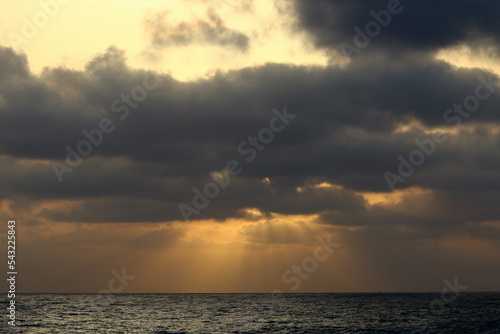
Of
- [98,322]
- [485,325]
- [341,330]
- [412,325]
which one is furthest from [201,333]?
[485,325]

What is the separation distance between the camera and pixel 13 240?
59938 millimetres

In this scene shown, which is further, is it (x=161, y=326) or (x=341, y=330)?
(x=161, y=326)

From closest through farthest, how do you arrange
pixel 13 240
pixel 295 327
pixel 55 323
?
pixel 13 240, pixel 295 327, pixel 55 323

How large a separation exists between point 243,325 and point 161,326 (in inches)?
616

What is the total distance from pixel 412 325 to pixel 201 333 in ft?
136

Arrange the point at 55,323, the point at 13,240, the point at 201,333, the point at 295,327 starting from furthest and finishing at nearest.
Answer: the point at 55,323, the point at 295,327, the point at 201,333, the point at 13,240

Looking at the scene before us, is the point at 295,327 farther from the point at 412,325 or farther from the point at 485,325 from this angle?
the point at 485,325

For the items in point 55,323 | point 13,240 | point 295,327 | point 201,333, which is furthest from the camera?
point 55,323

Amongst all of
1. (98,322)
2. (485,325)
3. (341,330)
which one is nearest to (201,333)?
(341,330)

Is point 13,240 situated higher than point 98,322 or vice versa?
point 13,240

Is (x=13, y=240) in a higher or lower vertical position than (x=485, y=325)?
higher

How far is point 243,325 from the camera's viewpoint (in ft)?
349

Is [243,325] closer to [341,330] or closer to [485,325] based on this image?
[341,330]

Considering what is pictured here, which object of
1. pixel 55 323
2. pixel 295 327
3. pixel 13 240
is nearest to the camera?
pixel 13 240
